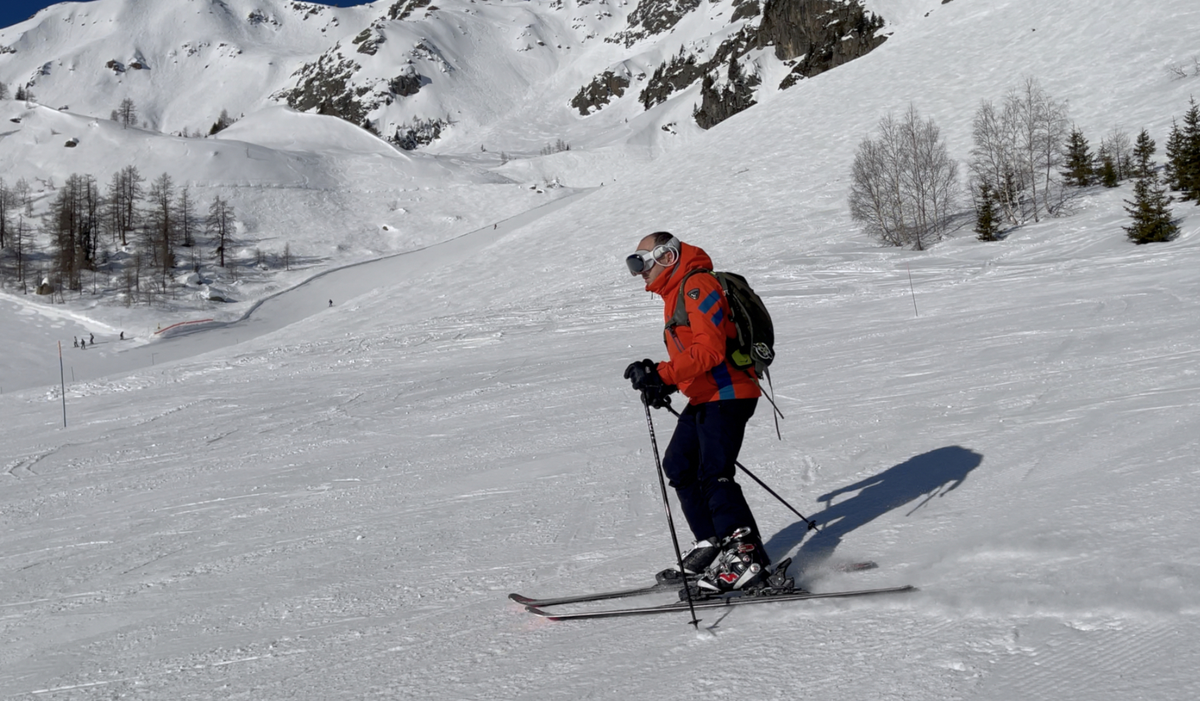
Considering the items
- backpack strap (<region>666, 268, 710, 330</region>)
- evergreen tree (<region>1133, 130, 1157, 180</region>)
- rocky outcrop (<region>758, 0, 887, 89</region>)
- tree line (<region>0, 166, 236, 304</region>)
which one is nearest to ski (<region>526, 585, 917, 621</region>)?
backpack strap (<region>666, 268, 710, 330</region>)

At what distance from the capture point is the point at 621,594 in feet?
12.7

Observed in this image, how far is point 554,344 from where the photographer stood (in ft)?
54.4

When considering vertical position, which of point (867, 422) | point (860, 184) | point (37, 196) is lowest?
point (867, 422)

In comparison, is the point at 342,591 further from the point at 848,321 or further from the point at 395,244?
the point at 395,244

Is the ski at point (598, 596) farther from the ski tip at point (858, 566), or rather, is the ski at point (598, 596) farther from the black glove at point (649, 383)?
the black glove at point (649, 383)

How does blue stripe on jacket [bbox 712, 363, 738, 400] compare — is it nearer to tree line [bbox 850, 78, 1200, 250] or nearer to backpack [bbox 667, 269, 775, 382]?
backpack [bbox 667, 269, 775, 382]

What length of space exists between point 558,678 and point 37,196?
286 feet

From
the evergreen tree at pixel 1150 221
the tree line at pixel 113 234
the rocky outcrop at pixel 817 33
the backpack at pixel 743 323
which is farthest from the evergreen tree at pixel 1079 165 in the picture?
the rocky outcrop at pixel 817 33

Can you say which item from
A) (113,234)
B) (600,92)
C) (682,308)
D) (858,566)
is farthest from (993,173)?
(600,92)

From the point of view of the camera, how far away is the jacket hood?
3736 millimetres

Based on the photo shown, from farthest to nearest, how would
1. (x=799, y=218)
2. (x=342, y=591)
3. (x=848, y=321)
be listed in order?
(x=799, y=218)
(x=848, y=321)
(x=342, y=591)

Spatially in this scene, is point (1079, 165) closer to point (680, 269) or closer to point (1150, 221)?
point (1150, 221)

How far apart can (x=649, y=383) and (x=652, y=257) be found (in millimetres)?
587

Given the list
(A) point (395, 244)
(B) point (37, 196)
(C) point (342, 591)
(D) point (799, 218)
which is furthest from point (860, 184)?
(B) point (37, 196)
